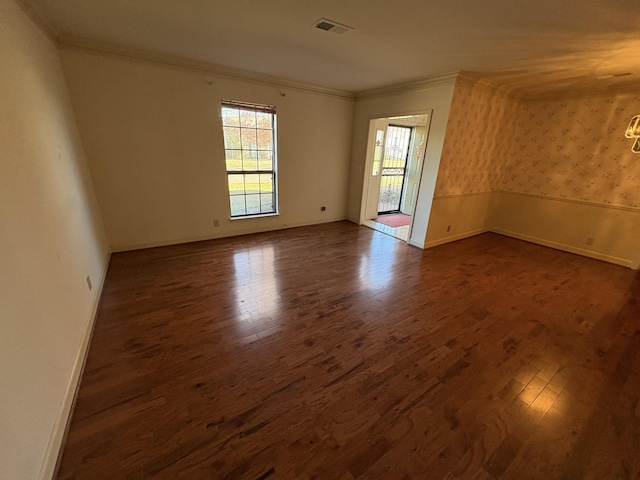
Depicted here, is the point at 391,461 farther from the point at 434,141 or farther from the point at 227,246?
the point at 434,141

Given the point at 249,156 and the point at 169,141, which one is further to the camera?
the point at 249,156

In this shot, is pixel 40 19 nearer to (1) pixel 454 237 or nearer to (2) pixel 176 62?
(2) pixel 176 62

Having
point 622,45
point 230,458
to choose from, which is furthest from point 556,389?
point 622,45

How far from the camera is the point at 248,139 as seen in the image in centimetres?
414

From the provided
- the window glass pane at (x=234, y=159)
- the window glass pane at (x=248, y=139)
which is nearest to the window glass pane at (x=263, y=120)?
the window glass pane at (x=248, y=139)

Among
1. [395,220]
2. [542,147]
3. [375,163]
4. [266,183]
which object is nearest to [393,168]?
[375,163]

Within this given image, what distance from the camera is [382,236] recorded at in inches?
189

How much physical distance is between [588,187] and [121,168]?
6.82m

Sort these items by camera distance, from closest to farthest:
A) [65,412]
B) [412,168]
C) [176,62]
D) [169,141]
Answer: [65,412] < [176,62] < [169,141] < [412,168]

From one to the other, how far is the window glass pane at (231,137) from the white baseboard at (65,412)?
2.75 metres

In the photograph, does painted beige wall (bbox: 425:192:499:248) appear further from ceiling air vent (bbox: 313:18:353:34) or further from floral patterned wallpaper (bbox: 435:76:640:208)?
ceiling air vent (bbox: 313:18:353:34)

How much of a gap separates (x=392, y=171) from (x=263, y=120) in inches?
132

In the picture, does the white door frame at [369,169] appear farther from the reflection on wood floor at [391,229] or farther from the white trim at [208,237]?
the white trim at [208,237]

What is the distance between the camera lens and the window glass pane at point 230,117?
3.85m
